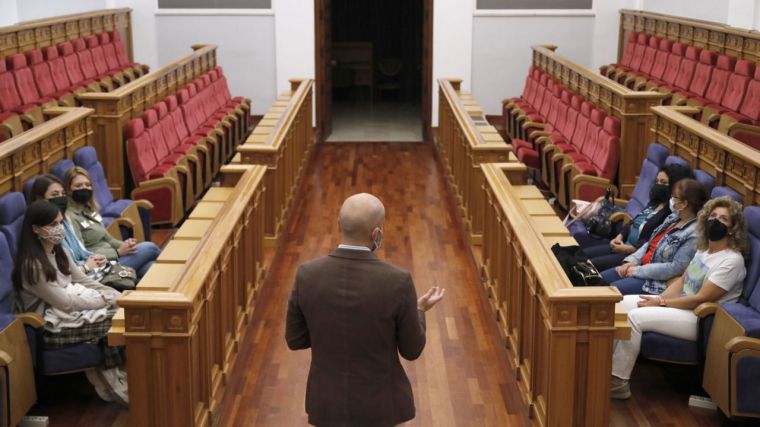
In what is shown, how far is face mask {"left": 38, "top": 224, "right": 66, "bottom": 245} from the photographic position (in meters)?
3.40

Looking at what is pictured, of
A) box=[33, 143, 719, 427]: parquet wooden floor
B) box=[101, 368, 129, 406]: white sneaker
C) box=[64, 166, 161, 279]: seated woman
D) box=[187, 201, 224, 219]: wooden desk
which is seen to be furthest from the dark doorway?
box=[101, 368, 129, 406]: white sneaker

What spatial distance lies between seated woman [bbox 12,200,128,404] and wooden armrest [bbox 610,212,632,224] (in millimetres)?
2520

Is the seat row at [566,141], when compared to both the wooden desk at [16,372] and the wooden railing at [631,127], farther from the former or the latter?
the wooden desk at [16,372]

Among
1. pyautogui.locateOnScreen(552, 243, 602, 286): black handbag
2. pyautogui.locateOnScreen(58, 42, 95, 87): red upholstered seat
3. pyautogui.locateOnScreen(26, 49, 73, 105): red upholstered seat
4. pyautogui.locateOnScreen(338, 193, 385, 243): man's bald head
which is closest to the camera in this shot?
pyautogui.locateOnScreen(338, 193, 385, 243): man's bald head

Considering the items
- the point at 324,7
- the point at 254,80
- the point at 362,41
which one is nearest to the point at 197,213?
the point at 324,7

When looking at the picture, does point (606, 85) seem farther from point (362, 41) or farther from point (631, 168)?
point (362, 41)

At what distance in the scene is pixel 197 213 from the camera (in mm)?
4062

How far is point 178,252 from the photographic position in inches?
137

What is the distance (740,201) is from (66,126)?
3159mm

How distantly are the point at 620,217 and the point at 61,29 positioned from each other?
6255 mm

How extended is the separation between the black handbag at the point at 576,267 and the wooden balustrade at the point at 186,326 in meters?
1.21

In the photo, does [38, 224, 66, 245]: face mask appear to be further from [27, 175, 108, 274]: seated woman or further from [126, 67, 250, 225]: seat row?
[126, 67, 250, 225]: seat row

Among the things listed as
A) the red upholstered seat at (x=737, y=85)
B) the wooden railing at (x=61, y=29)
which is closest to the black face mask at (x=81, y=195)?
the wooden railing at (x=61, y=29)

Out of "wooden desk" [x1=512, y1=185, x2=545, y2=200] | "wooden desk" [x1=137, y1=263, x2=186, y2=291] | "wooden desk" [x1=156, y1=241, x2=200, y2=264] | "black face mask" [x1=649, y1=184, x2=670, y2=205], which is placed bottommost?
"wooden desk" [x1=156, y1=241, x2=200, y2=264]
